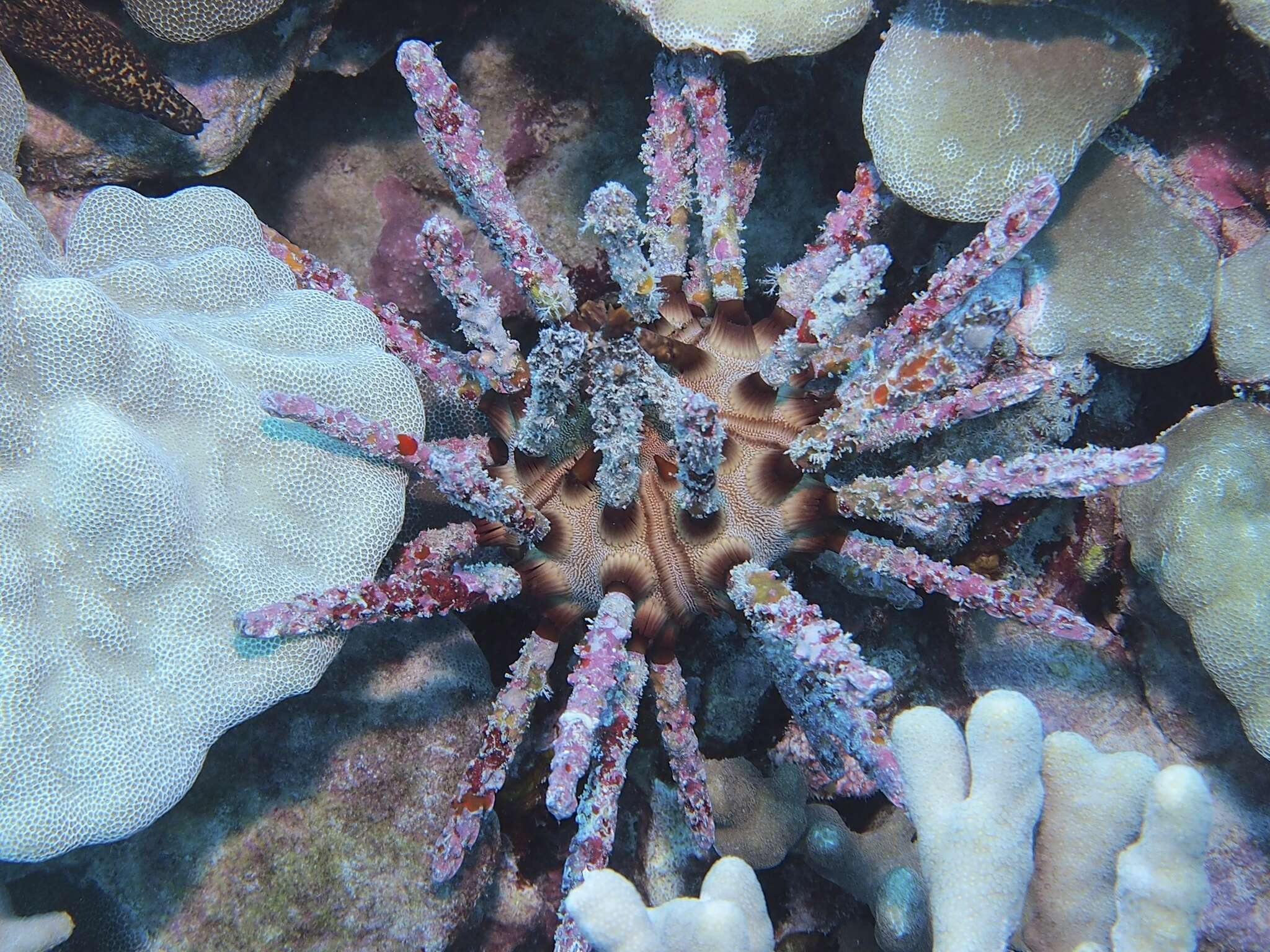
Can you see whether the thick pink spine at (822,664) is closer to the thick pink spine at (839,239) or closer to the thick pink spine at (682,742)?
the thick pink spine at (682,742)

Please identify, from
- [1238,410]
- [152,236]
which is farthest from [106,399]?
[1238,410]

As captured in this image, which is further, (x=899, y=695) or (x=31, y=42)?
(x=899, y=695)

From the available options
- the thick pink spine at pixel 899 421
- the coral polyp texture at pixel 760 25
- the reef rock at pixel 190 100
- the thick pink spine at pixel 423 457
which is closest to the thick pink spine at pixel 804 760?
the thick pink spine at pixel 899 421

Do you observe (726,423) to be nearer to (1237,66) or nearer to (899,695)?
(899,695)

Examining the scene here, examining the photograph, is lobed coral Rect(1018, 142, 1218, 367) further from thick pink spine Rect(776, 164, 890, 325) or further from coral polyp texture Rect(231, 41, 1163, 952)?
thick pink spine Rect(776, 164, 890, 325)

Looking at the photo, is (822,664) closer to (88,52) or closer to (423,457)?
(423,457)

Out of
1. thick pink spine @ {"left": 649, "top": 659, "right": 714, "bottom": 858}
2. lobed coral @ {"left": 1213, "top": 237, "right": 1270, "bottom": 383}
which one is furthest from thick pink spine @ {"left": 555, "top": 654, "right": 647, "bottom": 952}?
lobed coral @ {"left": 1213, "top": 237, "right": 1270, "bottom": 383}
